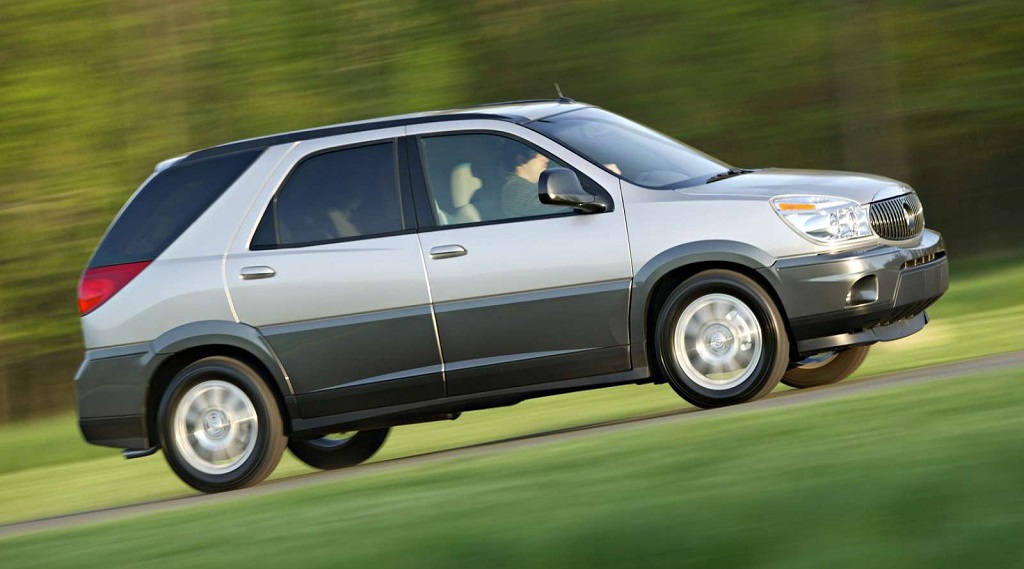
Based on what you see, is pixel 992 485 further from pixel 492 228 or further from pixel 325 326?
pixel 325 326

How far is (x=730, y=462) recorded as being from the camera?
6.14 metres

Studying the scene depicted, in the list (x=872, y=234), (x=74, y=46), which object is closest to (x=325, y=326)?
(x=872, y=234)

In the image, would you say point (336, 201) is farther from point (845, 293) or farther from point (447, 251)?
point (845, 293)

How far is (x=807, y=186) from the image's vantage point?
27.1 feet

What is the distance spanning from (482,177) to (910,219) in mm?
2344

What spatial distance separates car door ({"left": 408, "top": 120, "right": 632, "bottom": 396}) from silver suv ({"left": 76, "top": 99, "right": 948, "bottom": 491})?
0.01 metres

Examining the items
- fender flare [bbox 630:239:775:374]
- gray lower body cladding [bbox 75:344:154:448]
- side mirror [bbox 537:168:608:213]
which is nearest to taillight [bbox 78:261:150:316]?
gray lower body cladding [bbox 75:344:154:448]

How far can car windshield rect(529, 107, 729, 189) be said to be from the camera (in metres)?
8.60

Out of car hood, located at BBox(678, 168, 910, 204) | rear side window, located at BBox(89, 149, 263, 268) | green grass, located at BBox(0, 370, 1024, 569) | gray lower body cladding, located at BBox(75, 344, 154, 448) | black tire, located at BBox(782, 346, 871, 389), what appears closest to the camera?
green grass, located at BBox(0, 370, 1024, 569)

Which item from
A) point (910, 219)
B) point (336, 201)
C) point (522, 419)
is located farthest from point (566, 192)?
point (522, 419)

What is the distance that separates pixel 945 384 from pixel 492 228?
2476 mm

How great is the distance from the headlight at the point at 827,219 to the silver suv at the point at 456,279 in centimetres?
1

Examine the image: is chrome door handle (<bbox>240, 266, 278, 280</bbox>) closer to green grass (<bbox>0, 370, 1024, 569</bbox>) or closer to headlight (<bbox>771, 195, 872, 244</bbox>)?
green grass (<bbox>0, 370, 1024, 569</bbox>)

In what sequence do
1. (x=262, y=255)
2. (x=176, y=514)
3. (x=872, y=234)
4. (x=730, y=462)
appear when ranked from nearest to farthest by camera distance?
(x=730, y=462) < (x=176, y=514) < (x=872, y=234) < (x=262, y=255)
